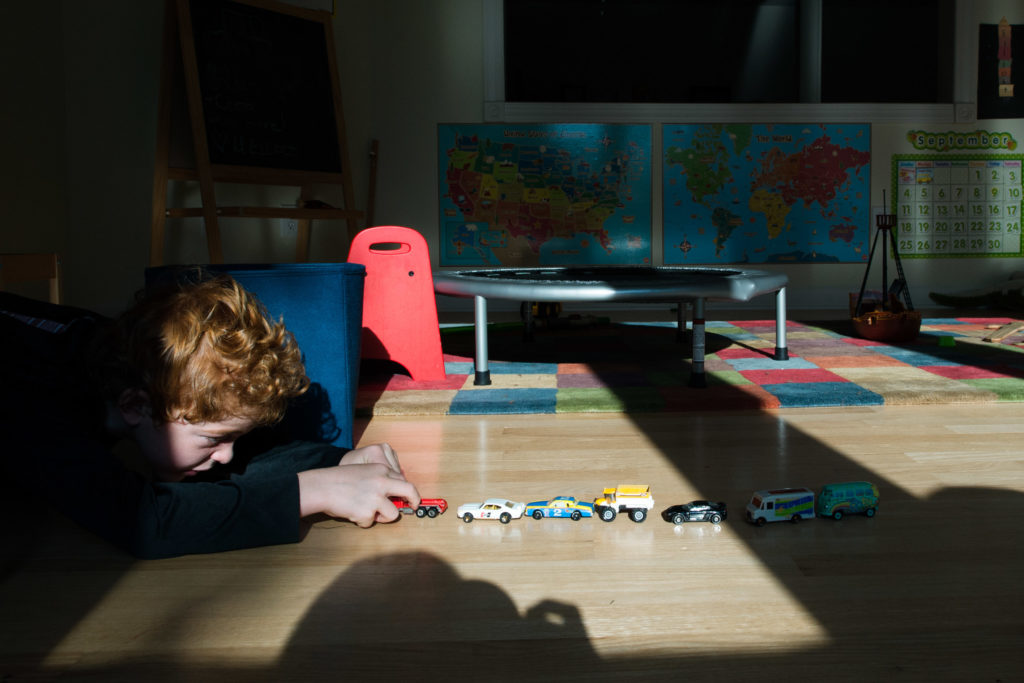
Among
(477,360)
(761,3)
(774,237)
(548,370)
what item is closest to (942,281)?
(774,237)

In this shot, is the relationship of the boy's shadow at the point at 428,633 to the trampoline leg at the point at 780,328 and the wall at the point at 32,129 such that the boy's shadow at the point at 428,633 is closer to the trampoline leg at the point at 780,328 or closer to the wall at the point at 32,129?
the trampoline leg at the point at 780,328

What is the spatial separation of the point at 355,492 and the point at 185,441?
25cm

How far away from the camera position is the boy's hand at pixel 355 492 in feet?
3.61

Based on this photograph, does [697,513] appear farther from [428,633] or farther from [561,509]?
[428,633]

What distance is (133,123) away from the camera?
3176 mm

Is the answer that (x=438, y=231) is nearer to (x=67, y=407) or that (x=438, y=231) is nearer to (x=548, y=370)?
(x=548, y=370)

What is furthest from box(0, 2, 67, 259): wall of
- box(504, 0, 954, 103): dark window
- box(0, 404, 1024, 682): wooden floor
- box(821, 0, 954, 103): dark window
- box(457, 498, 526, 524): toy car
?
box(821, 0, 954, 103): dark window

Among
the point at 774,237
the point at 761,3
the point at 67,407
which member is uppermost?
the point at 761,3

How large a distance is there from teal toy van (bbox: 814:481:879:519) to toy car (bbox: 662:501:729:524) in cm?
15

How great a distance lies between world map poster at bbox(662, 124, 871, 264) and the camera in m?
5.11

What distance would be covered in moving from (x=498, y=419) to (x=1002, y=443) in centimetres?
108

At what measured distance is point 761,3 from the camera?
223 inches

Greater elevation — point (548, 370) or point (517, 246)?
point (517, 246)

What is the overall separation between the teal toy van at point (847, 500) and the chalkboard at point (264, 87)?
8.74ft
